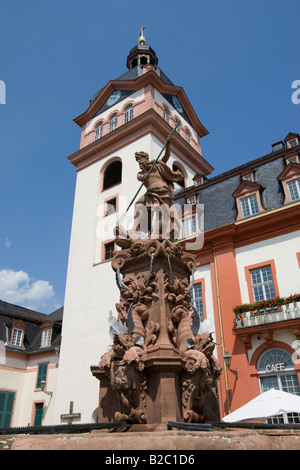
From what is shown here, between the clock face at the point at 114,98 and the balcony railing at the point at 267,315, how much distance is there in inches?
829

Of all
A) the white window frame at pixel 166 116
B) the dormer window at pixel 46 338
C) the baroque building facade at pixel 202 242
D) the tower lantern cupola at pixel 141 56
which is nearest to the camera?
the baroque building facade at pixel 202 242

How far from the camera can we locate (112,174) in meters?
26.9

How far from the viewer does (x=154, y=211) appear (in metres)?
7.16

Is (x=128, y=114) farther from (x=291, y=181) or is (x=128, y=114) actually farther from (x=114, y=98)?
(x=291, y=181)

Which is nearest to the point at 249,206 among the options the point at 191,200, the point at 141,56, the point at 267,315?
the point at 191,200

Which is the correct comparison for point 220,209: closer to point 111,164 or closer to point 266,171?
point 266,171

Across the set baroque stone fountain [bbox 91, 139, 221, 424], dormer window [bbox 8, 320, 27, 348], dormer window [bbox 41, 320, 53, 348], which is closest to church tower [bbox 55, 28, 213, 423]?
dormer window [bbox 41, 320, 53, 348]

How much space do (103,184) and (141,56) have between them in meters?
17.6

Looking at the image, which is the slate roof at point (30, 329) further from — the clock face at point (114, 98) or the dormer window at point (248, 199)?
the clock face at point (114, 98)

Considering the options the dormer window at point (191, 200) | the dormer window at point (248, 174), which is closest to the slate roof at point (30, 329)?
the dormer window at point (191, 200)

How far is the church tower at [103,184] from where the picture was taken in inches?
837

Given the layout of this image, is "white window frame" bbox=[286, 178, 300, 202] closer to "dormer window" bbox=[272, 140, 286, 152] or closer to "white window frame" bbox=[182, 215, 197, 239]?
"dormer window" bbox=[272, 140, 286, 152]

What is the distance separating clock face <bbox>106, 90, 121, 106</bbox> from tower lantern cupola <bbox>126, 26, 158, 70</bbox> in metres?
8.40
